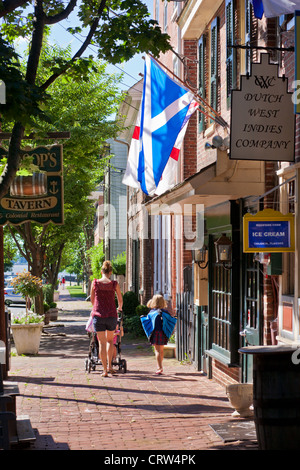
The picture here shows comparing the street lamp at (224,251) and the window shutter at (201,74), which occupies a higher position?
the window shutter at (201,74)

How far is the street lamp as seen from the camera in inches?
408

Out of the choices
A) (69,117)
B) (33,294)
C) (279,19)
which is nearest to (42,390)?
(279,19)

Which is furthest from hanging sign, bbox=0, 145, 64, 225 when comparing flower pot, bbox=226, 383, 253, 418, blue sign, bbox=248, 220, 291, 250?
flower pot, bbox=226, 383, 253, 418

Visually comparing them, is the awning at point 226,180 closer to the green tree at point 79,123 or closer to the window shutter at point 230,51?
the window shutter at point 230,51

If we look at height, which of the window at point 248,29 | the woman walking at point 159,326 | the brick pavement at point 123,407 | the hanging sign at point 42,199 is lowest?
the brick pavement at point 123,407

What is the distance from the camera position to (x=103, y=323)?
12047 mm

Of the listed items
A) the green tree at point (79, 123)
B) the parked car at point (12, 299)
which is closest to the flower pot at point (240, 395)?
the green tree at point (79, 123)

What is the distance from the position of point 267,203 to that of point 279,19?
217 cm

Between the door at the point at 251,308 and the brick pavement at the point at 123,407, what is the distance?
0.68 m

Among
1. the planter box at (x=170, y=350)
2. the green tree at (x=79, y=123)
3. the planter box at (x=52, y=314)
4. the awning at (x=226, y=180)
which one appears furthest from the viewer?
the planter box at (x=52, y=314)

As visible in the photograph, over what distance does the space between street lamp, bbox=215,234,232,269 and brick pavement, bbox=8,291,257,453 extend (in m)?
1.94

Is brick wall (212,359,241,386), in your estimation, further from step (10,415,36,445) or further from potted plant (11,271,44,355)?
potted plant (11,271,44,355)

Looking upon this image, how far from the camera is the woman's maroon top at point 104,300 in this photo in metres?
12.0

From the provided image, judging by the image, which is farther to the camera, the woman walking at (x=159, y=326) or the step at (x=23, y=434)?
the woman walking at (x=159, y=326)
